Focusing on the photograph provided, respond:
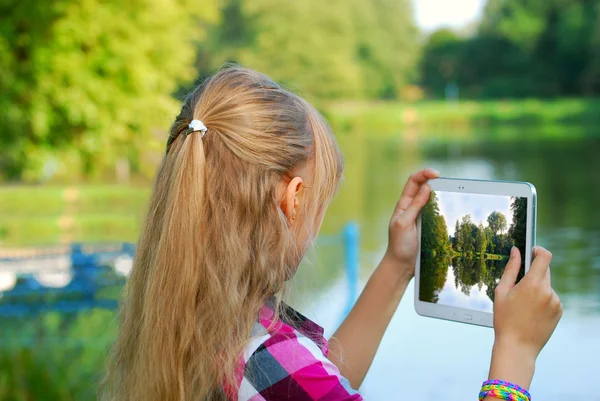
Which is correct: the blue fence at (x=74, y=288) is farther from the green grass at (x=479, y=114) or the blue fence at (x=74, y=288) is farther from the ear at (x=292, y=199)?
the green grass at (x=479, y=114)

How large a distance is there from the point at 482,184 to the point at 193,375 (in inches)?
14.7

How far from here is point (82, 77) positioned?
20.3 feet

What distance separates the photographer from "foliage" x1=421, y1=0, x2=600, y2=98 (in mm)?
25234

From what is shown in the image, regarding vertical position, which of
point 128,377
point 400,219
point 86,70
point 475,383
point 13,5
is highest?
point 13,5

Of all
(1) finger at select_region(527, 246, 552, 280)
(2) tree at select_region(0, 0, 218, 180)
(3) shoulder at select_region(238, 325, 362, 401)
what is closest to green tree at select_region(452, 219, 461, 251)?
(1) finger at select_region(527, 246, 552, 280)

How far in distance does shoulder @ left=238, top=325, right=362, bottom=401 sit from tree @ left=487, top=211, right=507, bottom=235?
0.25 m

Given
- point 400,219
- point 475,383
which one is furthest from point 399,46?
point 400,219

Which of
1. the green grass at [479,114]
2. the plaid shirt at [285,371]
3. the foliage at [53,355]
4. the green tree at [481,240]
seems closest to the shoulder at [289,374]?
the plaid shirt at [285,371]

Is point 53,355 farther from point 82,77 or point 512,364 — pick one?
point 82,77

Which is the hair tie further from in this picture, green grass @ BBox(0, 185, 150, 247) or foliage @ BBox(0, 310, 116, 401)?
green grass @ BBox(0, 185, 150, 247)

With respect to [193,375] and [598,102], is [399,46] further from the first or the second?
[193,375]

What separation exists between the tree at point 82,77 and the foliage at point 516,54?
64.5ft

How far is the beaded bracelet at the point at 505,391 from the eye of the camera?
74 cm

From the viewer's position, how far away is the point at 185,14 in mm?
7602
